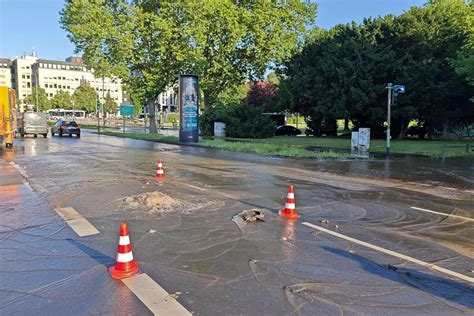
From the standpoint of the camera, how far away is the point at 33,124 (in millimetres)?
37625

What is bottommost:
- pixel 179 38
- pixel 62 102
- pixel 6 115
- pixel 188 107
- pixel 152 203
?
pixel 152 203

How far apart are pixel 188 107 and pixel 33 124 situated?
16795mm

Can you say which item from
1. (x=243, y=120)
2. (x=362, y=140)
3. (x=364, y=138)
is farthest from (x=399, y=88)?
(x=243, y=120)

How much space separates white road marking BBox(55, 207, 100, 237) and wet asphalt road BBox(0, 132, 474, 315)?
164 millimetres

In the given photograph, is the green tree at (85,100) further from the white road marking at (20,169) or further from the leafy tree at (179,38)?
the white road marking at (20,169)

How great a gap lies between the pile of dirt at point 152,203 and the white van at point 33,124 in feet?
109

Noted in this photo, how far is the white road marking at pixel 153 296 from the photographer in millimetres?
3857

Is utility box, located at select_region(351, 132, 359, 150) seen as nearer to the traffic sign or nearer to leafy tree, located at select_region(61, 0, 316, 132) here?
the traffic sign

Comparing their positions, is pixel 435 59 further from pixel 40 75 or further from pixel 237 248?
pixel 40 75

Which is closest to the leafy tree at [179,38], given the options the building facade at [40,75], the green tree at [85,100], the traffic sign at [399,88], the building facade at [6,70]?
the traffic sign at [399,88]

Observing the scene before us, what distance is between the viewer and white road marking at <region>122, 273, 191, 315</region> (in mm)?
3857

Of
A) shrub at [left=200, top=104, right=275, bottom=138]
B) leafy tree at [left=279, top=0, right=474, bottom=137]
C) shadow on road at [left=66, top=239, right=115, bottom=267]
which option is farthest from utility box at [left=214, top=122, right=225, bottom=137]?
shadow on road at [left=66, top=239, right=115, bottom=267]

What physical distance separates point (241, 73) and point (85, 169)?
27.0 m

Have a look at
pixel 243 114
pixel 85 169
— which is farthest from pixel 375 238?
pixel 243 114
